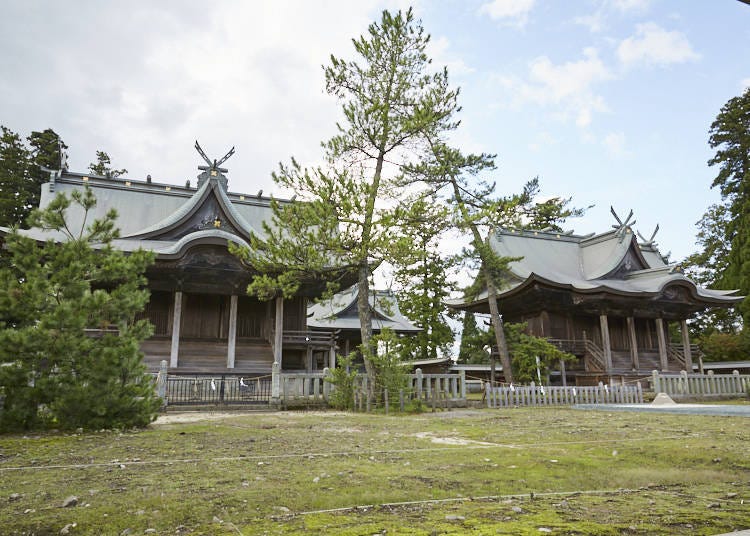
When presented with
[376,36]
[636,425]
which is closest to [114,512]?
[636,425]

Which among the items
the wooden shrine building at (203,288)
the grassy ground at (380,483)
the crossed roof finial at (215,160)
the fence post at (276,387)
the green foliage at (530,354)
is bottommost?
the grassy ground at (380,483)

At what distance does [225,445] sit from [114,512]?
10.4ft

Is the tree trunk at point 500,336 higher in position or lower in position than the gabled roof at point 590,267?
lower

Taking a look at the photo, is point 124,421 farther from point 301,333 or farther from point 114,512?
point 301,333

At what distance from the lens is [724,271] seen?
35312 millimetres

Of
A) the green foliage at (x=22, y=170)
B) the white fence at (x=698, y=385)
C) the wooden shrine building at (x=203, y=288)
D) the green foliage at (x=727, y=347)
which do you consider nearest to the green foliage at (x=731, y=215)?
the green foliage at (x=727, y=347)

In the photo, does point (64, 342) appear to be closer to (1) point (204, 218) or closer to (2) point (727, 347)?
(1) point (204, 218)

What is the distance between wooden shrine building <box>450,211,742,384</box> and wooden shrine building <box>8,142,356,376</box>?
1012cm

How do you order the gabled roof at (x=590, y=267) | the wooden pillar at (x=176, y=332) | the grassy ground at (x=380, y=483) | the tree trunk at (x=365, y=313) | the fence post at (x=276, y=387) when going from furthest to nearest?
1. the gabled roof at (x=590, y=267)
2. the wooden pillar at (x=176, y=332)
3. the fence post at (x=276, y=387)
4. the tree trunk at (x=365, y=313)
5. the grassy ground at (x=380, y=483)

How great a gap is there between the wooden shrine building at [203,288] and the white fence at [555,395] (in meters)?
7.15

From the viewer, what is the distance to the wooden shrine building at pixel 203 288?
19859mm

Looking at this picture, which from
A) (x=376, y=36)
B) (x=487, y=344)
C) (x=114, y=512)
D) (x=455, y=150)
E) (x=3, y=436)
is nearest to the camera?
(x=114, y=512)

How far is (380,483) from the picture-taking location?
149 inches

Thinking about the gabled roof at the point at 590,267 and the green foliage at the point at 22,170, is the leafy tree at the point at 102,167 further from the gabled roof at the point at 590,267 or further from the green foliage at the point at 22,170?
the gabled roof at the point at 590,267
